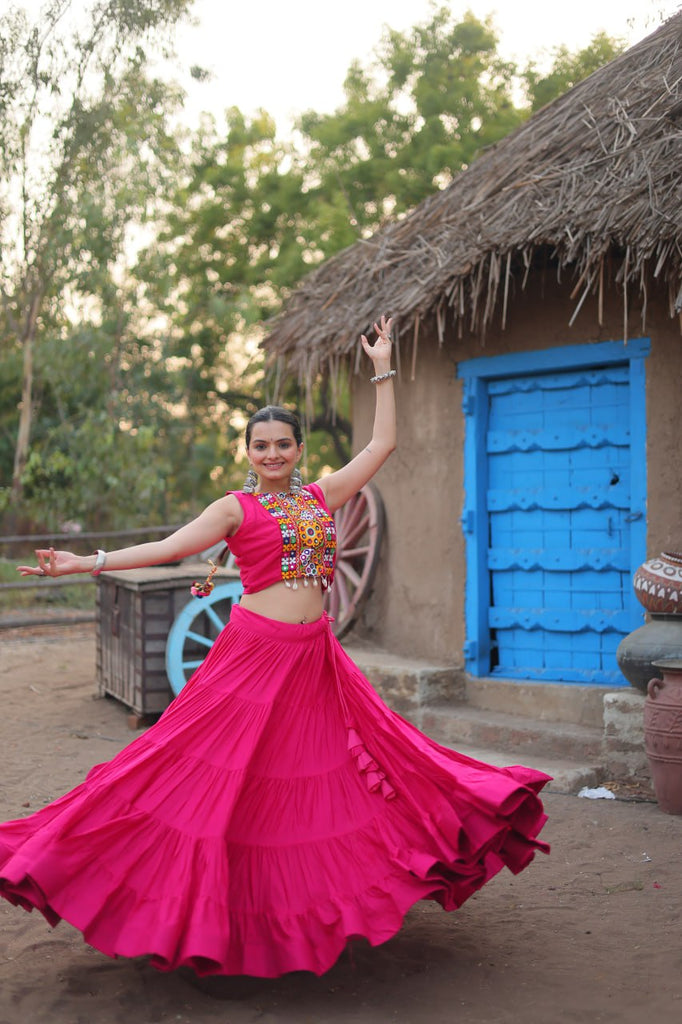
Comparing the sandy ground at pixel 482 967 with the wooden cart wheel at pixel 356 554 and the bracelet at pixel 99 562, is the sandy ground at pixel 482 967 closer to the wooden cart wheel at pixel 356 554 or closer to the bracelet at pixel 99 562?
the bracelet at pixel 99 562

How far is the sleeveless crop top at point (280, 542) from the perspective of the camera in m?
3.19

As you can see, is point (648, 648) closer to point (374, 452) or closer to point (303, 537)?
point (374, 452)

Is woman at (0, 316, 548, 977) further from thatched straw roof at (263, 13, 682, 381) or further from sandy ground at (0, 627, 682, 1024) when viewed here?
thatched straw roof at (263, 13, 682, 381)

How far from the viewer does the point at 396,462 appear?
732 centimetres

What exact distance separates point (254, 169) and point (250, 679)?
18173 mm

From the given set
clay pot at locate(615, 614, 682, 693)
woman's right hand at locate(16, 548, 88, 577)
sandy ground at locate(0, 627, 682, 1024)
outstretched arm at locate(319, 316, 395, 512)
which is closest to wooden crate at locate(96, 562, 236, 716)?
clay pot at locate(615, 614, 682, 693)

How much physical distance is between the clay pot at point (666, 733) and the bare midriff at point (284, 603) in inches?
93.4

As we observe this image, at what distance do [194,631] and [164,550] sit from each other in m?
4.07

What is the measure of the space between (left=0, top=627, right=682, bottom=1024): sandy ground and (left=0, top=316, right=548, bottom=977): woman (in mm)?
254

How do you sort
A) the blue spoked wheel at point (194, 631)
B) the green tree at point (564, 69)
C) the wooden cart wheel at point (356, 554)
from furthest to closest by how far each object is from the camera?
the green tree at point (564, 69) → the wooden cart wheel at point (356, 554) → the blue spoked wheel at point (194, 631)

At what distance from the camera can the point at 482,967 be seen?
3178mm

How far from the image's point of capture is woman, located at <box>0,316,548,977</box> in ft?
9.13

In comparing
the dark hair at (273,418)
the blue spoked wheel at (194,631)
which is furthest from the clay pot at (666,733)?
the blue spoked wheel at (194,631)

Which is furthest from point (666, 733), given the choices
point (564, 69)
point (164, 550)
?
point (564, 69)
